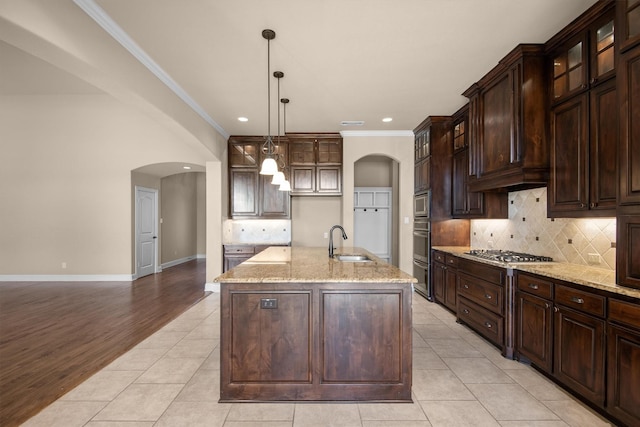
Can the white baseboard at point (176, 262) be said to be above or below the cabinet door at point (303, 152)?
below

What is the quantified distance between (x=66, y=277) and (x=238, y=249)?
3.97 metres

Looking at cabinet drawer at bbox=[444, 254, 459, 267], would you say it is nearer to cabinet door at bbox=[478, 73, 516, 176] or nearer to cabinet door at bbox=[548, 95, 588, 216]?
cabinet door at bbox=[478, 73, 516, 176]

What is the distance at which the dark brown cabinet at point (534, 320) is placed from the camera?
236 cm

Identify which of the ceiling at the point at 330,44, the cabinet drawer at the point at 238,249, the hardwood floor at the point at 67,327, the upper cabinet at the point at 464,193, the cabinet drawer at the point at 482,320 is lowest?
the hardwood floor at the point at 67,327

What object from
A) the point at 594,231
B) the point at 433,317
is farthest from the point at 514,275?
the point at 433,317

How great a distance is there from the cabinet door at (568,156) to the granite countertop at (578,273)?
49 centimetres

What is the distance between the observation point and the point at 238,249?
17.7 feet

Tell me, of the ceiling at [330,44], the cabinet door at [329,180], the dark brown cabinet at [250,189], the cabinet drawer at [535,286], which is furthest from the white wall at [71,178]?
the cabinet drawer at [535,286]

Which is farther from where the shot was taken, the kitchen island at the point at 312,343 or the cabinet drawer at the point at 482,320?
the cabinet drawer at the point at 482,320

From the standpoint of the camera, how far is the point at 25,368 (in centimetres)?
262

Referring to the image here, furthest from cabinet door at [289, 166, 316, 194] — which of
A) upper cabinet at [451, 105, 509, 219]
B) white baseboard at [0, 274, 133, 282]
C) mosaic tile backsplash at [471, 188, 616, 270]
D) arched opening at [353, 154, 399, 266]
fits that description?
white baseboard at [0, 274, 133, 282]

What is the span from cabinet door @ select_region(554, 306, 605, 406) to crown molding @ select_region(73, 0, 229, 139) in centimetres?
412

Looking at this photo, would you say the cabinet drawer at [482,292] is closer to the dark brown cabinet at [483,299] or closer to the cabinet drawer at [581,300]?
the dark brown cabinet at [483,299]

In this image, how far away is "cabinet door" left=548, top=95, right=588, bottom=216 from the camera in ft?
7.69
